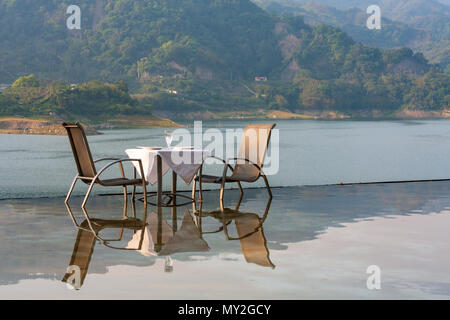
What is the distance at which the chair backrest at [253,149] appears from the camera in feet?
20.6

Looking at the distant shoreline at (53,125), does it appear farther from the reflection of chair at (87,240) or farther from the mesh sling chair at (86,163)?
the reflection of chair at (87,240)

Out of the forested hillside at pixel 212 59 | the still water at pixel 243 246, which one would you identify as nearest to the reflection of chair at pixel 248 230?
the still water at pixel 243 246

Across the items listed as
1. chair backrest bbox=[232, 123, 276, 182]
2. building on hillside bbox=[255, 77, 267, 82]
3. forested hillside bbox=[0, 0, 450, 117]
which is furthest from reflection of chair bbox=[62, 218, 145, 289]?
building on hillside bbox=[255, 77, 267, 82]

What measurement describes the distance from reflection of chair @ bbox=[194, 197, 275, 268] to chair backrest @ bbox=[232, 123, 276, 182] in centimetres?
31

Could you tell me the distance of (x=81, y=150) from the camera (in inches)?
229

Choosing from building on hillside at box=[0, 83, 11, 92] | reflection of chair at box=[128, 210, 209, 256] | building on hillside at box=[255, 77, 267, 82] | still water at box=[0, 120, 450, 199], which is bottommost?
still water at box=[0, 120, 450, 199]

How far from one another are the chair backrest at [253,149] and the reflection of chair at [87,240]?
4.85 ft

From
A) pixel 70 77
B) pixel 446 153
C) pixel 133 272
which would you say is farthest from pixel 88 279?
pixel 70 77

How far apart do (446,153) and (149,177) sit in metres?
34.3

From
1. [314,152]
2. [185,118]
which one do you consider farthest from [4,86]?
[314,152]

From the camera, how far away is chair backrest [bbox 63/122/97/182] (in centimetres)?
565

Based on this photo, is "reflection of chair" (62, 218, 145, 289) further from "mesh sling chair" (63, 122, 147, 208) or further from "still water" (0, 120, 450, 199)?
"still water" (0, 120, 450, 199)

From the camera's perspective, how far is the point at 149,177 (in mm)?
6207
